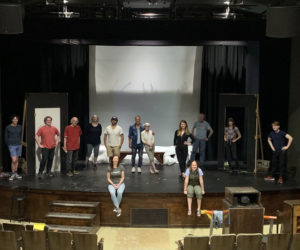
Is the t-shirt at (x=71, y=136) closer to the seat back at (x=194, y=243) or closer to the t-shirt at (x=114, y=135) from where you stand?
the t-shirt at (x=114, y=135)

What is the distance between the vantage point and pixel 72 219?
24.9ft

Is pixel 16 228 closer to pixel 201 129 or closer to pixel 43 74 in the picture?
pixel 201 129

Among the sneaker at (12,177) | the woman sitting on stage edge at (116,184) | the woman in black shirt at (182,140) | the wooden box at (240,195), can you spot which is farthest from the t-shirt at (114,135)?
the wooden box at (240,195)

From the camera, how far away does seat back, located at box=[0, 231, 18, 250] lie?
5570mm

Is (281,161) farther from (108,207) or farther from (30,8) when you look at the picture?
(30,8)

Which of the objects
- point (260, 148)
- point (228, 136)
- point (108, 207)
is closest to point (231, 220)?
point (108, 207)

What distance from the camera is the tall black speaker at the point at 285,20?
770 cm

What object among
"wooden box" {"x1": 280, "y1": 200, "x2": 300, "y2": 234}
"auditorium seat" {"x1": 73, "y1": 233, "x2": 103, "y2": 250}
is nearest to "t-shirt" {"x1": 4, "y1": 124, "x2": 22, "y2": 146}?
"auditorium seat" {"x1": 73, "y1": 233, "x2": 103, "y2": 250}

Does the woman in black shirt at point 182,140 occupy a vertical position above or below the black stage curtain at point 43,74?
below

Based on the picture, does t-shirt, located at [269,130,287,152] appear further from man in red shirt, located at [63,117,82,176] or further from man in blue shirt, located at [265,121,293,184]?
man in red shirt, located at [63,117,82,176]

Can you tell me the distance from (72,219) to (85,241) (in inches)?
79.4

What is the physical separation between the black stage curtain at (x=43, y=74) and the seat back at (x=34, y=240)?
519 centimetres

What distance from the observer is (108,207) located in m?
7.98

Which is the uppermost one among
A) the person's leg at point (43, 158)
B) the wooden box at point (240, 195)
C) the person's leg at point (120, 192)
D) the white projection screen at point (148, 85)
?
the white projection screen at point (148, 85)
